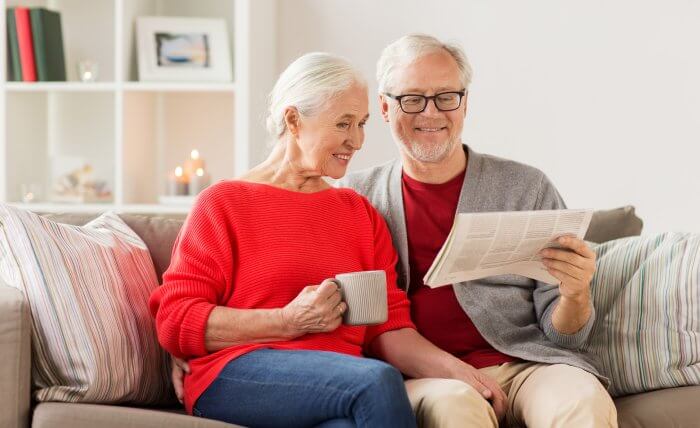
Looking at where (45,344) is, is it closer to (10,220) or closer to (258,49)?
(10,220)

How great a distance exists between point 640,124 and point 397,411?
6.95 ft

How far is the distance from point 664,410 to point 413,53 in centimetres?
98

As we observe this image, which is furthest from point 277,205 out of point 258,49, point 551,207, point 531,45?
point 531,45

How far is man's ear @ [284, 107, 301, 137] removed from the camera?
84.8 inches

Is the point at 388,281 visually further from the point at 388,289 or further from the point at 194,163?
the point at 194,163

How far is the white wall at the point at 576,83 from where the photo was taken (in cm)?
348

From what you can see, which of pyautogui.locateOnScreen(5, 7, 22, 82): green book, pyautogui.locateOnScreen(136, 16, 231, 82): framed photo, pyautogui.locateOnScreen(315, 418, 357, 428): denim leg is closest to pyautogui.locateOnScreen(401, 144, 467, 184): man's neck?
pyautogui.locateOnScreen(315, 418, 357, 428): denim leg

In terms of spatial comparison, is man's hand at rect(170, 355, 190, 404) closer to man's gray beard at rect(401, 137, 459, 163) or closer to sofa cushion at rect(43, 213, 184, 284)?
sofa cushion at rect(43, 213, 184, 284)

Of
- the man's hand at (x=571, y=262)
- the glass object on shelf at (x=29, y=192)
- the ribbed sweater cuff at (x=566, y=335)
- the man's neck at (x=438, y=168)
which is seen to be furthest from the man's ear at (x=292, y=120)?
the glass object on shelf at (x=29, y=192)

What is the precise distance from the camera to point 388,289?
2.19 metres

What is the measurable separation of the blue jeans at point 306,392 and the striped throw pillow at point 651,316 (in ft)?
2.18

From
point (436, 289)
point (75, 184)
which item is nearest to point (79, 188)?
point (75, 184)

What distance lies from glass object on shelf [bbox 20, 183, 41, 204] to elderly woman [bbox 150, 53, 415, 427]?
6.13 feet

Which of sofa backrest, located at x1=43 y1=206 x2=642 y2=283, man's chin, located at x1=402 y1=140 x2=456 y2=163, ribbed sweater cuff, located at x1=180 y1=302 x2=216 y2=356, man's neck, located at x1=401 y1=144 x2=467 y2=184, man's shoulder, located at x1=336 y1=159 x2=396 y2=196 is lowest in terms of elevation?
ribbed sweater cuff, located at x1=180 y1=302 x2=216 y2=356
